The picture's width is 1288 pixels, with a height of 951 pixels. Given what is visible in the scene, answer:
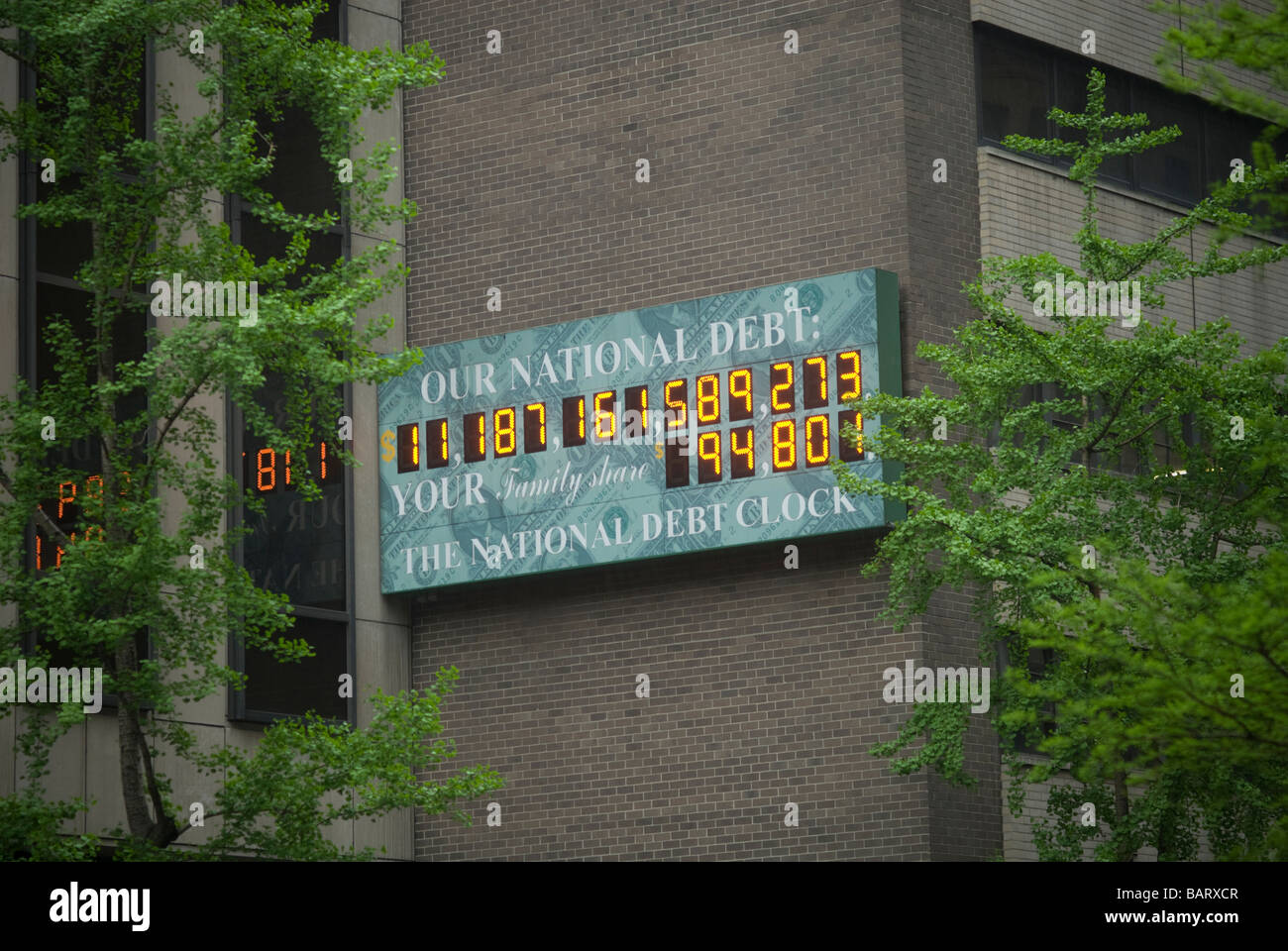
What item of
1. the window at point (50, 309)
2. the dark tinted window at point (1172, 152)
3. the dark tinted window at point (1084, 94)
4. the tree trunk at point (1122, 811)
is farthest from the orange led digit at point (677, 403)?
the dark tinted window at point (1172, 152)

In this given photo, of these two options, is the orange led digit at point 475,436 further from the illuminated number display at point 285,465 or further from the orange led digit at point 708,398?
the orange led digit at point 708,398

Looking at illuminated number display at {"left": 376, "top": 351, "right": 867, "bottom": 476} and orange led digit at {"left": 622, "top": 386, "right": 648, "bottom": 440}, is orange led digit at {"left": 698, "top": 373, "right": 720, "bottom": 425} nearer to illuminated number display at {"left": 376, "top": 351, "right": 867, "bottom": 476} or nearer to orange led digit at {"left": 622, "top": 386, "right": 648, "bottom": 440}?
illuminated number display at {"left": 376, "top": 351, "right": 867, "bottom": 476}

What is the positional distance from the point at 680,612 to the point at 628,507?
139 cm

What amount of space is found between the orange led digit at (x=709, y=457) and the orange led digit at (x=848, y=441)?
1587 mm

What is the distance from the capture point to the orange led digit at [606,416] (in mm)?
24938

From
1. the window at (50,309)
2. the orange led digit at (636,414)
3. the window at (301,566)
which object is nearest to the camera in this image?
the window at (50,309)

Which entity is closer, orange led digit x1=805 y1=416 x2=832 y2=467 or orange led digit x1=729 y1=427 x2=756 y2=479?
orange led digit x1=805 y1=416 x2=832 y2=467

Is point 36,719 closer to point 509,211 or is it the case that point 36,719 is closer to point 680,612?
point 680,612

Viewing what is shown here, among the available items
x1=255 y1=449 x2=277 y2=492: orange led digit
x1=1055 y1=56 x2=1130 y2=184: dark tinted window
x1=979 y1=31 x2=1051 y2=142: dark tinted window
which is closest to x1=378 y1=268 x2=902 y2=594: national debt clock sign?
x1=255 y1=449 x2=277 y2=492: orange led digit

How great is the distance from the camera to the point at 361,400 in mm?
26469

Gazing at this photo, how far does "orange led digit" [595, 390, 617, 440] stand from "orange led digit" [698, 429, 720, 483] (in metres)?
1.23

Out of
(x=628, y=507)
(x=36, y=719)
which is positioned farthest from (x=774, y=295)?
(x=36, y=719)

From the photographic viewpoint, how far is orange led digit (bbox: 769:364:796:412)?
23641mm

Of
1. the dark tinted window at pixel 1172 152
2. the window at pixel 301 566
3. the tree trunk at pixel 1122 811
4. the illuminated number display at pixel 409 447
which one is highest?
the dark tinted window at pixel 1172 152
